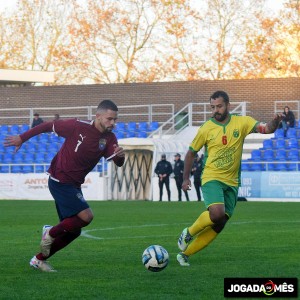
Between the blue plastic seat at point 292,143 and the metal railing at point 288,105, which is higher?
the metal railing at point 288,105

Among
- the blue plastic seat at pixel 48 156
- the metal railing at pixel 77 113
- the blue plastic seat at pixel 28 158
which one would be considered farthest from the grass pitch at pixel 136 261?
the metal railing at pixel 77 113

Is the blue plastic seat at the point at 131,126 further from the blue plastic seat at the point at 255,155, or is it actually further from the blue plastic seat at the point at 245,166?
the blue plastic seat at the point at 245,166

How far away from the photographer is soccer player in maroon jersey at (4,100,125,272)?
11031 mm

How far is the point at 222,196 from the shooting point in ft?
37.9

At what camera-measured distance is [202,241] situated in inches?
459

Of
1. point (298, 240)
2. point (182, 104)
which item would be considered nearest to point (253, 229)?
point (298, 240)

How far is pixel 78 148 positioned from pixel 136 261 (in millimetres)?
1804

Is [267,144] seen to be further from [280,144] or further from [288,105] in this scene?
[288,105]

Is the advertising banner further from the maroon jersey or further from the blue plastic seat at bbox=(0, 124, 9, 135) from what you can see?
the maroon jersey

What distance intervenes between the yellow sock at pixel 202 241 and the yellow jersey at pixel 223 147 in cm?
58

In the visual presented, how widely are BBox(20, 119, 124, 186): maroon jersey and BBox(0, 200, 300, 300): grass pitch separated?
1099 millimetres

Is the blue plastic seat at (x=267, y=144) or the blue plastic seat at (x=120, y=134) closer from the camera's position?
the blue plastic seat at (x=267, y=144)

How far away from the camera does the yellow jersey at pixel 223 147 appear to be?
11680 millimetres

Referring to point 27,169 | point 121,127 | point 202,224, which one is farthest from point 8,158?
point 202,224
